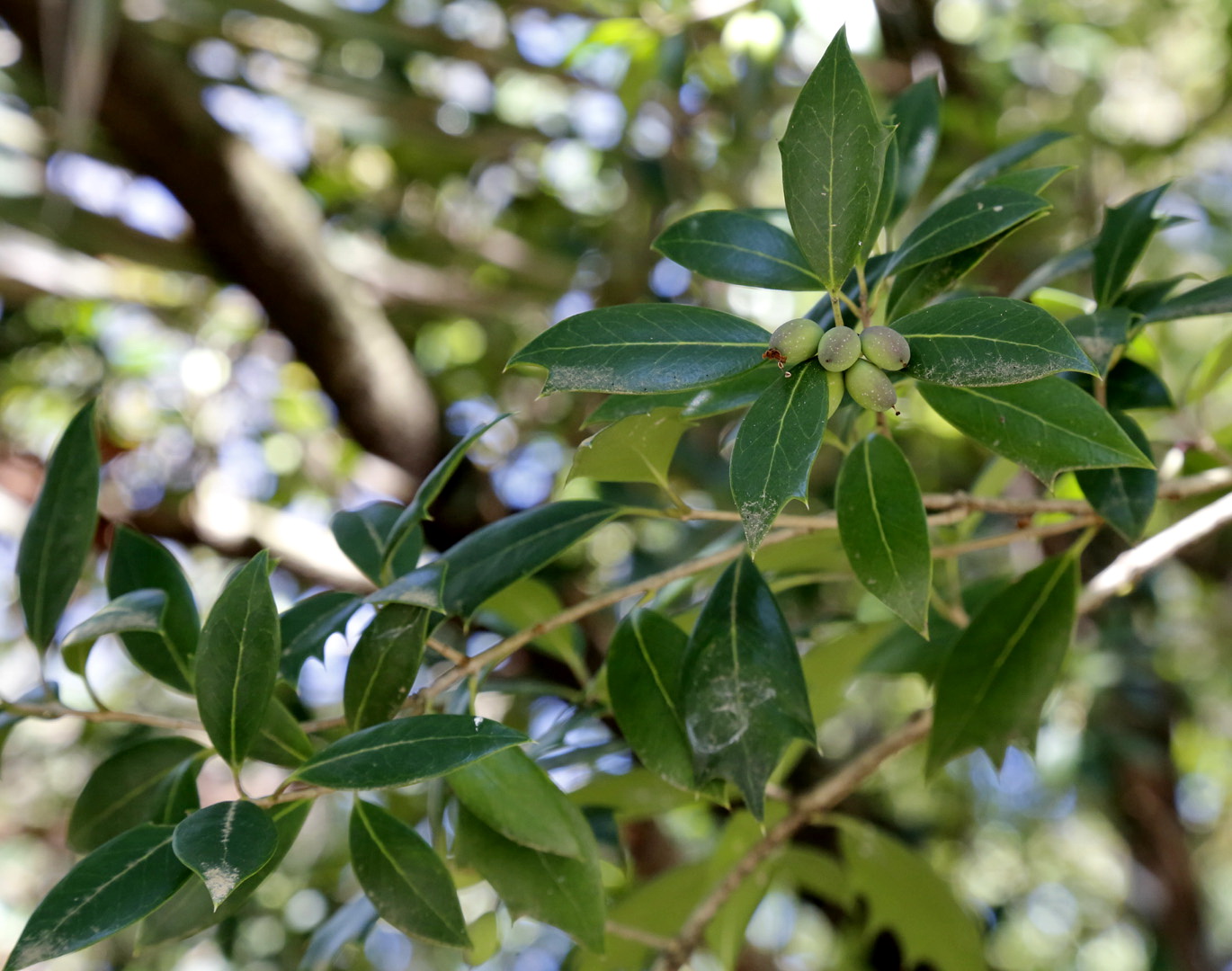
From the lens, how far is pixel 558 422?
2.11 meters

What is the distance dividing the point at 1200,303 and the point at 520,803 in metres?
0.44

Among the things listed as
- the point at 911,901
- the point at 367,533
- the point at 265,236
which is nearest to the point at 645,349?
the point at 367,533

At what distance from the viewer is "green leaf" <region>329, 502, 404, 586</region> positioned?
62cm

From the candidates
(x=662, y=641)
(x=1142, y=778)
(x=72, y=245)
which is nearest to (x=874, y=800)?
(x=1142, y=778)

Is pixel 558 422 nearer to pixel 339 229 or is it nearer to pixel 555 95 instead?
pixel 339 229

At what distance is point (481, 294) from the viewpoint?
2025mm

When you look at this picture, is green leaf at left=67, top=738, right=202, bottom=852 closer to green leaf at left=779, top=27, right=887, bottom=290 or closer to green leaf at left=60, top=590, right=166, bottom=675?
green leaf at left=60, top=590, right=166, bottom=675

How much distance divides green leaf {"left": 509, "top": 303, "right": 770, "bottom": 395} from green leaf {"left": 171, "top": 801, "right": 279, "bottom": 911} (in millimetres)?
211

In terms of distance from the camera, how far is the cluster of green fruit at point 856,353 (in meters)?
0.41

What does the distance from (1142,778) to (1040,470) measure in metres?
1.66

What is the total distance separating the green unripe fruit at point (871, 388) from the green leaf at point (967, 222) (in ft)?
0.29

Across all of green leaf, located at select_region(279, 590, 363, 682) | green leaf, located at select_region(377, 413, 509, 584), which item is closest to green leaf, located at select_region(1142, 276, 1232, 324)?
green leaf, located at select_region(377, 413, 509, 584)

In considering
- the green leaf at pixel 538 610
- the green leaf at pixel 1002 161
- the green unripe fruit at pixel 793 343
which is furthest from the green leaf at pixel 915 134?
the green leaf at pixel 538 610

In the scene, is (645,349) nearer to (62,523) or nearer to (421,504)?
(421,504)
